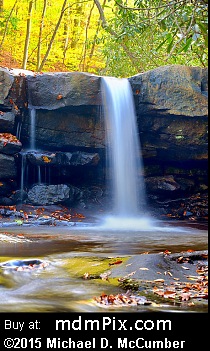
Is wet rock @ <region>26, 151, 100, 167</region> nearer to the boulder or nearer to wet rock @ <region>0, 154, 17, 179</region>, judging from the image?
wet rock @ <region>0, 154, 17, 179</region>

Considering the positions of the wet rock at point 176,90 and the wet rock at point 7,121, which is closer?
the wet rock at point 176,90

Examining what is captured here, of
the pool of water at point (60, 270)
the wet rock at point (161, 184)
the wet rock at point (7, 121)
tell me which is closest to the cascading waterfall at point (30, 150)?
the wet rock at point (7, 121)

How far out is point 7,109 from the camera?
48.6 feet

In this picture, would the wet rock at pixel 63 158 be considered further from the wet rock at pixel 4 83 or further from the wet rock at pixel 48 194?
the wet rock at pixel 4 83

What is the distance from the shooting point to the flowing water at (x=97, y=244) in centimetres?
435

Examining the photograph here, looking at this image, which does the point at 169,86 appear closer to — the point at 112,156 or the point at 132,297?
the point at 112,156

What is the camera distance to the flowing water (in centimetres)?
435

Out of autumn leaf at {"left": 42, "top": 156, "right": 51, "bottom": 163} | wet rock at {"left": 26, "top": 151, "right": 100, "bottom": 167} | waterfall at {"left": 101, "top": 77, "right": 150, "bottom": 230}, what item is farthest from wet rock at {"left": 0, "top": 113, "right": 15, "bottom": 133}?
waterfall at {"left": 101, "top": 77, "right": 150, "bottom": 230}

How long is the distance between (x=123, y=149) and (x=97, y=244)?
297 inches

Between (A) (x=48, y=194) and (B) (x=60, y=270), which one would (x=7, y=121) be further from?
(B) (x=60, y=270)

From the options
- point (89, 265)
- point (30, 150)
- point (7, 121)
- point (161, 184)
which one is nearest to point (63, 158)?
point (30, 150)
